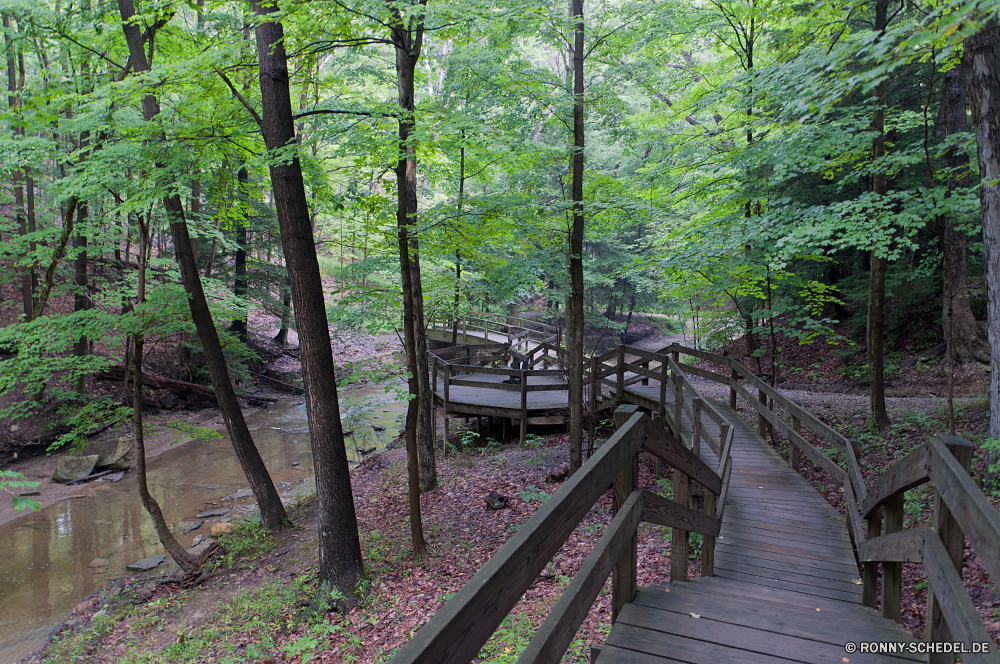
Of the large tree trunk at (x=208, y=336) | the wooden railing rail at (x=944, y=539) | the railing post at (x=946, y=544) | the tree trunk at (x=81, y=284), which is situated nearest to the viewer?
the wooden railing rail at (x=944, y=539)

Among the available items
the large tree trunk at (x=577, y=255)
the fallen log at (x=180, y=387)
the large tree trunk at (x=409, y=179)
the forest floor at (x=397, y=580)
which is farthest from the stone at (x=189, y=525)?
the large tree trunk at (x=577, y=255)

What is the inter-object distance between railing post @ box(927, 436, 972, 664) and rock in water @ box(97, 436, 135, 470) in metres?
15.7

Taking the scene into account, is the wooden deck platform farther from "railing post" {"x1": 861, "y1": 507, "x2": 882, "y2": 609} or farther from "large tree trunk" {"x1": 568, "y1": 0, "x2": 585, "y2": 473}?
"railing post" {"x1": 861, "y1": 507, "x2": 882, "y2": 609}

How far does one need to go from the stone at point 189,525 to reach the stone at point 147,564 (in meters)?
0.84

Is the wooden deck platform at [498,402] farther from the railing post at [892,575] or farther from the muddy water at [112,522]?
the railing post at [892,575]

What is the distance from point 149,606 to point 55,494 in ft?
21.3

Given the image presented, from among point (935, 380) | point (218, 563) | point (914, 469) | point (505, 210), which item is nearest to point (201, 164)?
point (505, 210)

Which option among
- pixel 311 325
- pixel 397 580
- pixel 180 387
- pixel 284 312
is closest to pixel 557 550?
pixel 311 325

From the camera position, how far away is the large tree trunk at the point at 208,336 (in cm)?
802

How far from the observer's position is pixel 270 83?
6.32 m

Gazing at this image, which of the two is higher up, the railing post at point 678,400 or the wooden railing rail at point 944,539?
the wooden railing rail at point 944,539

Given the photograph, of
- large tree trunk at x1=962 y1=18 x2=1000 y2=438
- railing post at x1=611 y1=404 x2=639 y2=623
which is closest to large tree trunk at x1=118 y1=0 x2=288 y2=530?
railing post at x1=611 y1=404 x2=639 y2=623

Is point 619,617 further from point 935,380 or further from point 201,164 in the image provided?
point 935,380

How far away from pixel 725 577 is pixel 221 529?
30.2 ft
